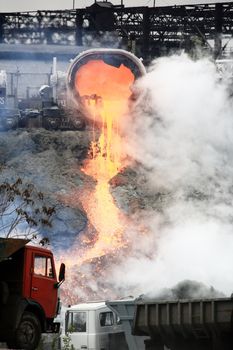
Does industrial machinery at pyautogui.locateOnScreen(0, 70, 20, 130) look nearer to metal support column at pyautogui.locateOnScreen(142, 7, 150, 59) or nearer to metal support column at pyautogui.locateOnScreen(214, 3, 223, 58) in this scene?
metal support column at pyautogui.locateOnScreen(142, 7, 150, 59)

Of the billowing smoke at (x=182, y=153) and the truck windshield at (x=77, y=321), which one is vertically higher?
the billowing smoke at (x=182, y=153)

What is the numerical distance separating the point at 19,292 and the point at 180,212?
28.1 metres

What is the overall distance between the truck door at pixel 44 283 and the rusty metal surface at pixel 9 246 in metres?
0.77

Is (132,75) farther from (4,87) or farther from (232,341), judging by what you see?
(232,341)

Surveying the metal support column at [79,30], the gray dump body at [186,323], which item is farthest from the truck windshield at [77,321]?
the metal support column at [79,30]

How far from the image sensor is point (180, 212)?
173 ft

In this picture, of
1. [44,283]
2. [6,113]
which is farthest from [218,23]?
[44,283]

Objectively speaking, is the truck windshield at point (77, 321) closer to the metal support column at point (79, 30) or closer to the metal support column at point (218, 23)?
the metal support column at point (218, 23)

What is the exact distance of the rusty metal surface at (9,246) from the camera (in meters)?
25.2

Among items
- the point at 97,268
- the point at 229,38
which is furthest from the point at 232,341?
the point at 229,38

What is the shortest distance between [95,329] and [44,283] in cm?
341

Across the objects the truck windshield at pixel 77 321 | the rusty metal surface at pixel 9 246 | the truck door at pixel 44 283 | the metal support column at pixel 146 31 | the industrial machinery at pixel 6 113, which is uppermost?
the metal support column at pixel 146 31

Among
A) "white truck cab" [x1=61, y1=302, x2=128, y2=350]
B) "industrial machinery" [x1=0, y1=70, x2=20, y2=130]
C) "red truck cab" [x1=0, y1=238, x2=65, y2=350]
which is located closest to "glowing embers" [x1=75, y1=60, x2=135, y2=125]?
"industrial machinery" [x1=0, y1=70, x2=20, y2=130]

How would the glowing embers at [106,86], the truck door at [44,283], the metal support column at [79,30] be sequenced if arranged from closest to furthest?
the truck door at [44,283] < the glowing embers at [106,86] < the metal support column at [79,30]
